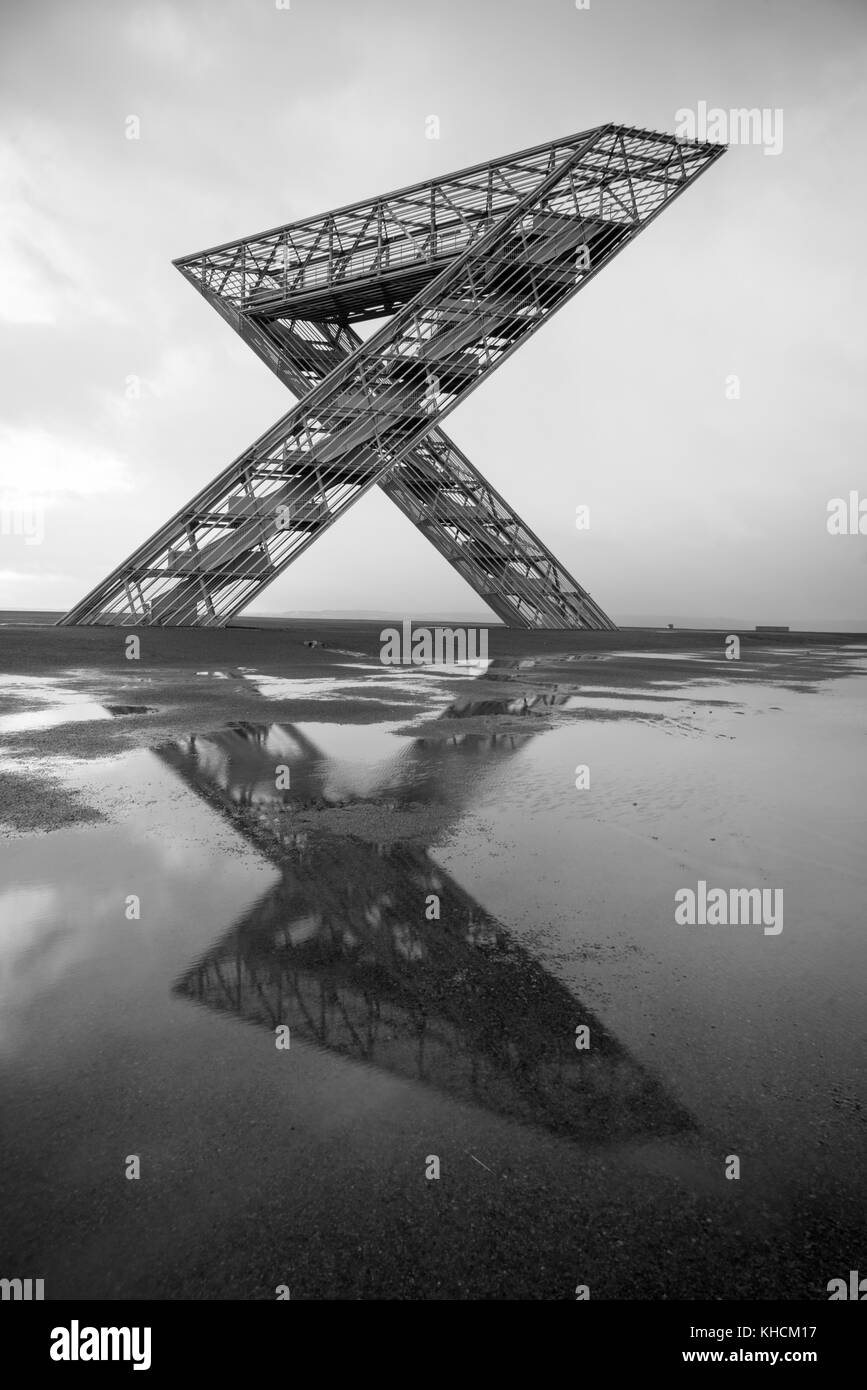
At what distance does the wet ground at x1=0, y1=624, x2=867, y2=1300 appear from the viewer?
203cm

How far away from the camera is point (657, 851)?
5.46m

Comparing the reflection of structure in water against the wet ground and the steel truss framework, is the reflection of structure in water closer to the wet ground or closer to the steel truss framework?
the wet ground


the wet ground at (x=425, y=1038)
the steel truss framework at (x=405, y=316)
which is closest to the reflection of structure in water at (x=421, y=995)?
the wet ground at (x=425, y=1038)

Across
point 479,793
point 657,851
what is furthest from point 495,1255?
point 479,793

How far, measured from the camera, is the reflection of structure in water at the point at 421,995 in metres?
2.66

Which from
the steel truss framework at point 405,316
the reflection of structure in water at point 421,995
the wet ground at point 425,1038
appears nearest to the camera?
the wet ground at point 425,1038

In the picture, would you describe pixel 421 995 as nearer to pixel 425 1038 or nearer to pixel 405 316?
pixel 425 1038

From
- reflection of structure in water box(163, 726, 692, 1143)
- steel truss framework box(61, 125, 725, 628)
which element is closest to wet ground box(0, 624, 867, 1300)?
reflection of structure in water box(163, 726, 692, 1143)

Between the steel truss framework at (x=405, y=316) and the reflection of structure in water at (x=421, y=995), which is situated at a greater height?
the steel truss framework at (x=405, y=316)

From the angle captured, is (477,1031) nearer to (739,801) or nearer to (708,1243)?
(708,1243)

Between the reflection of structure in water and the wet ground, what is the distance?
0.02m

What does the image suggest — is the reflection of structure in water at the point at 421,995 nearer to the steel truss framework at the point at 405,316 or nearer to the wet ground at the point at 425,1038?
the wet ground at the point at 425,1038

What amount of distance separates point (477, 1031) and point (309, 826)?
3.18 metres

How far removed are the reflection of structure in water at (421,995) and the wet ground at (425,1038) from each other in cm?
2
